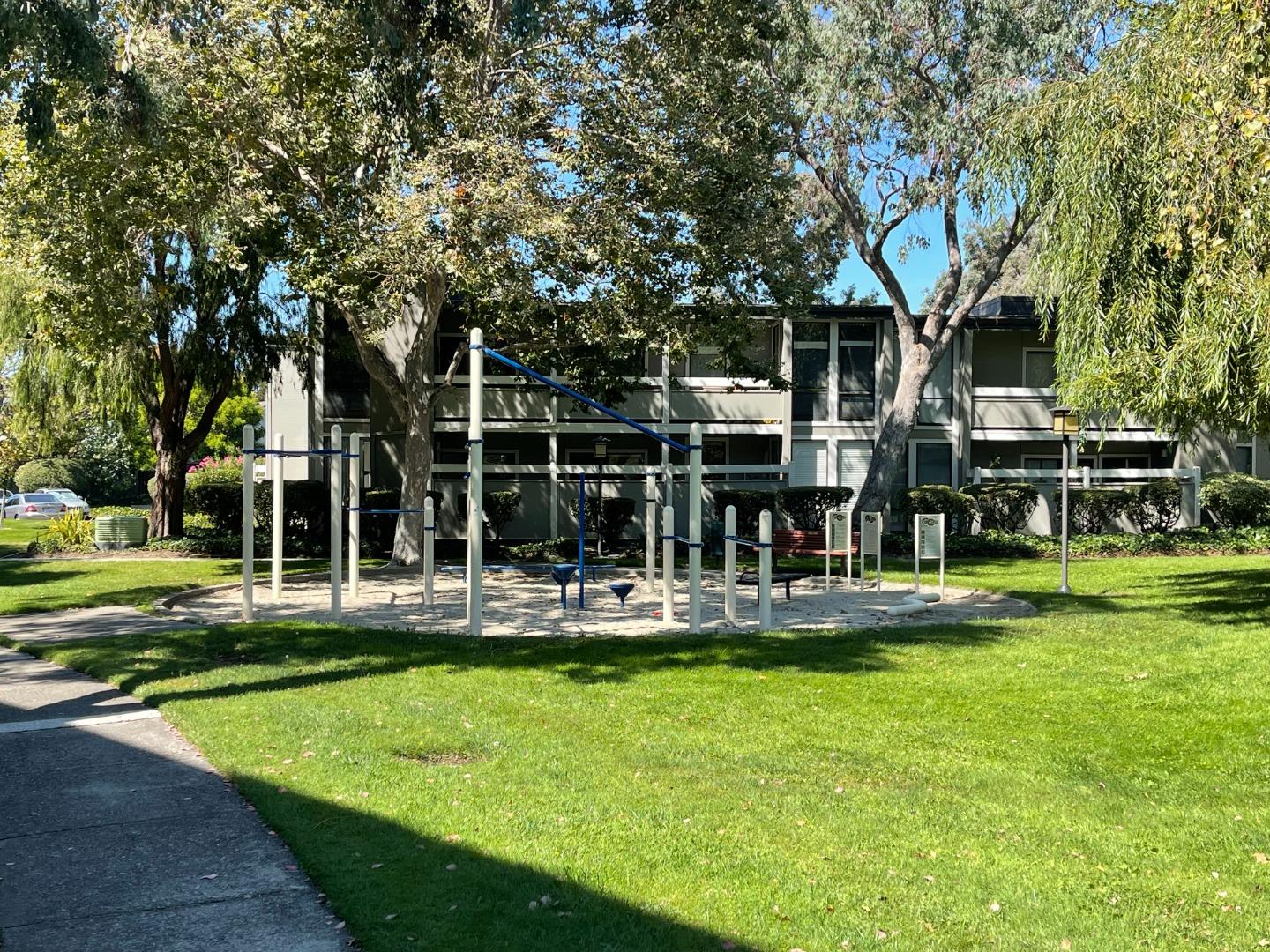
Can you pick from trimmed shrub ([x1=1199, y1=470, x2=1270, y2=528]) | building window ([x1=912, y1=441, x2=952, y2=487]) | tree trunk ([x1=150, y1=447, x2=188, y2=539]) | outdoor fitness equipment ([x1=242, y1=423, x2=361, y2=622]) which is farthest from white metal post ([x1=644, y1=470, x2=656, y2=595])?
trimmed shrub ([x1=1199, y1=470, x2=1270, y2=528])

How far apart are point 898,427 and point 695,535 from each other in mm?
13933

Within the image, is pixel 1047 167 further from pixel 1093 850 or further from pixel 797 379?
pixel 797 379

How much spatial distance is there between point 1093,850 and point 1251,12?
8083 millimetres

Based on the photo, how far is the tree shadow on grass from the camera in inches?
165

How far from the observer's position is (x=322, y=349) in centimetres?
2425

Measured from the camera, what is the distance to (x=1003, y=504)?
2598cm

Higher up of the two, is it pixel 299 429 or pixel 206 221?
pixel 206 221

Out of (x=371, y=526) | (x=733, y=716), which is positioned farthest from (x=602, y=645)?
(x=371, y=526)

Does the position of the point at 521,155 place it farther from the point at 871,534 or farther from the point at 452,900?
the point at 452,900

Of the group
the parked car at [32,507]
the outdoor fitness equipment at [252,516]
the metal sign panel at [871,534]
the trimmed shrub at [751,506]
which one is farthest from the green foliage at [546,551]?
the parked car at [32,507]

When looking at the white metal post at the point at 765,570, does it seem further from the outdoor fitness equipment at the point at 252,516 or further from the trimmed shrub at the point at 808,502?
the trimmed shrub at the point at 808,502

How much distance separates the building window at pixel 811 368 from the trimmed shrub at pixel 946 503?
3.39 meters

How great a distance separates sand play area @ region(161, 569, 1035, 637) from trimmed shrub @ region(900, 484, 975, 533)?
787 centimetres

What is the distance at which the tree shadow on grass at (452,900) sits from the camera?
4.20 m
